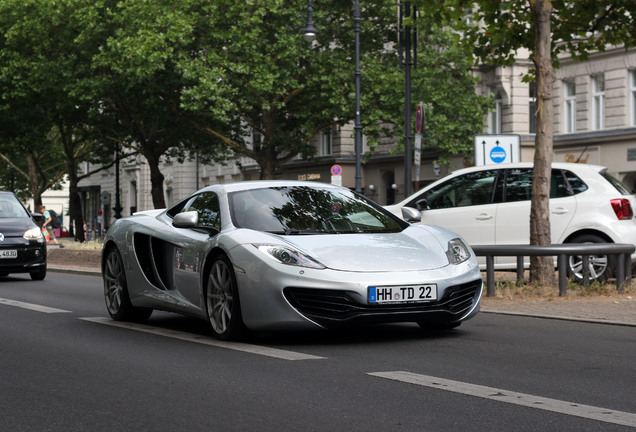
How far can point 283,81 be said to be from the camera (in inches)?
1527

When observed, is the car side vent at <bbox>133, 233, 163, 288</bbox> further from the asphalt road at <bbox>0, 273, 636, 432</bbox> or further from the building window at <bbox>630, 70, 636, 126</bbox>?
the building window at <bbox>630, 70, 636, 126</bbox>

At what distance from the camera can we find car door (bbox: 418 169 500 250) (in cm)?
1647

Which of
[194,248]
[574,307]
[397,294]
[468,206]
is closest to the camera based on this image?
[397,294]

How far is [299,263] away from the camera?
8.73 metres

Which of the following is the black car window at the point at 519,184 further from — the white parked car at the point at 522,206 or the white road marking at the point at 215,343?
the white road marking at the point at 215,343

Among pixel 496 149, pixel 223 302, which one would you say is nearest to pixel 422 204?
pixel 496 149

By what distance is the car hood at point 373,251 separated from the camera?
28.7 ft

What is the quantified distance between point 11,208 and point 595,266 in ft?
37.6

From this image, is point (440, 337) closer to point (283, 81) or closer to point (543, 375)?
point (543, 375)

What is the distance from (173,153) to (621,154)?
19.9 metres

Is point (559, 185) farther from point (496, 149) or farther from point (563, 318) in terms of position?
point (563, 318)

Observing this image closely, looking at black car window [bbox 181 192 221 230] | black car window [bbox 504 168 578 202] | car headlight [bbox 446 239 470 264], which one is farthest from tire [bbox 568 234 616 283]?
black car window [bbox 181 192 221 230]

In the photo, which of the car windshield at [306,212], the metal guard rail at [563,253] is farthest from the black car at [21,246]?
the car windshield at [306,212]

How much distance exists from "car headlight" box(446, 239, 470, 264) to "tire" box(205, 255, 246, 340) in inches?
66.5
